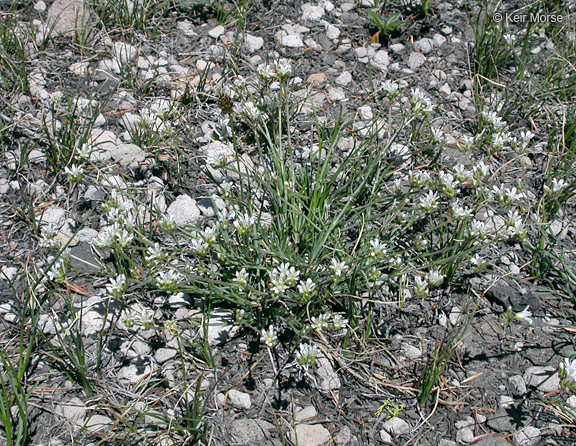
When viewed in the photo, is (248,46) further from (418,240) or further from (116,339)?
(116,339)

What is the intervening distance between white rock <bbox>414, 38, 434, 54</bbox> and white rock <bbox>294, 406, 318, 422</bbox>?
9.55 ft

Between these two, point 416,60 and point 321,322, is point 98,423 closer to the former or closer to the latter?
point 321,322

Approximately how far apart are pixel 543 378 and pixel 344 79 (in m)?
2.37

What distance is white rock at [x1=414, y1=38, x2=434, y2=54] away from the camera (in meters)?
4.15

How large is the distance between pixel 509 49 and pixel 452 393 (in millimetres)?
2483

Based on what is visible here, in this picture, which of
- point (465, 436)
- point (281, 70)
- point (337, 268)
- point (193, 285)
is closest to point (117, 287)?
point (193, 285)

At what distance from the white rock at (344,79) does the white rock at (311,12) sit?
703 millimetres

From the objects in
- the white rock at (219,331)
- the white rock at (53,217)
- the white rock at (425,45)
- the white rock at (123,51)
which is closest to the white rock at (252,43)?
the white rock at (123,51)

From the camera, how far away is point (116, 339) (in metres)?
2.58

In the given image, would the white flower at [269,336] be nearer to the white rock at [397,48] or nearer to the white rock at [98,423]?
the white rock at [98,423]

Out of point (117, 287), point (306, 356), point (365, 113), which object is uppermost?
point (365, 113)

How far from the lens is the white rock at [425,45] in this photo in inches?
163

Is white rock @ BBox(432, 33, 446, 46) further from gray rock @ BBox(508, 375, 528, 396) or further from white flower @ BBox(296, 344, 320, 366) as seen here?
white flower @ BBox(296, 344, 320, 366)

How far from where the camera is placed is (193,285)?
8.39 ft
